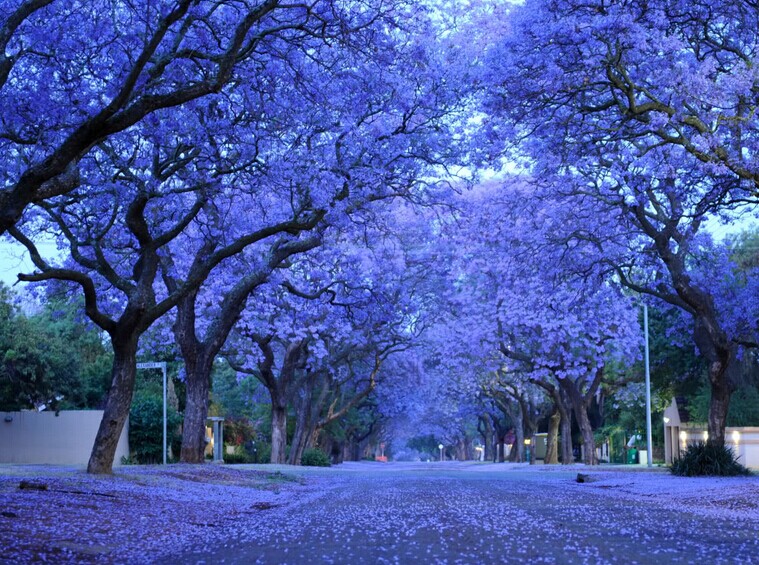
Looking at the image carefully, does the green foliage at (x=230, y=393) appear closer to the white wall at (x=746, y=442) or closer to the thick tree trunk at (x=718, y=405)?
the white wall at (x=746, y=442)

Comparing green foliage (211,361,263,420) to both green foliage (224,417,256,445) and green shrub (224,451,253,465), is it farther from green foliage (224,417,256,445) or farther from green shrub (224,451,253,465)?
green shrub (224,451,253,465)

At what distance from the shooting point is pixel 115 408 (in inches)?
725

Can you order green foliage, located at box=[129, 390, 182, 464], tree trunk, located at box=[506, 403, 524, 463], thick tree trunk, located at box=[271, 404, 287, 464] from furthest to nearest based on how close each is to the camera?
tree trunk, located at box=[506, 403, 524, 463]
thick tree trunk, located at box=[271, 404, 287, 464]
green foliage, located at box=[129, 390, 182, 464]

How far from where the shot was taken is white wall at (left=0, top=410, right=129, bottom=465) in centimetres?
4156

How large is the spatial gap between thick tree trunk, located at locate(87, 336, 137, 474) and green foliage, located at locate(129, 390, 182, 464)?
836 inches

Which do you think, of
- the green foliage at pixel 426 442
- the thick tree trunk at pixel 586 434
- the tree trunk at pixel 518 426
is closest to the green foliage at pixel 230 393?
the tree trunk at pixel 518 426

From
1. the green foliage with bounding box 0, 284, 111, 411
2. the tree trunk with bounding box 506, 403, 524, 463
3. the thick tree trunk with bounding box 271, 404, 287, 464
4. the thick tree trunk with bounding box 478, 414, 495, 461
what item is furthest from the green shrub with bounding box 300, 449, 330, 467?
the thick tree trunk with bounding box 478, 414, 495, 461

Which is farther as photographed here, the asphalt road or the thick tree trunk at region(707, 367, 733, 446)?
the thick tree trunk at region(707, 367, 733, 446)

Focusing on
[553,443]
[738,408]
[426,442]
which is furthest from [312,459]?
[426,442]

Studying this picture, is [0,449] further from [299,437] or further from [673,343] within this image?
[673,343]

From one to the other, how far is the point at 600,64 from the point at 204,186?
7661mm

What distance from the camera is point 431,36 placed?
2066cm

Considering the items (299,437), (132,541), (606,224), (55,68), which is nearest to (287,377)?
(299,437)

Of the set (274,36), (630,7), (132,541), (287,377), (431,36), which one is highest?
(431,36)
